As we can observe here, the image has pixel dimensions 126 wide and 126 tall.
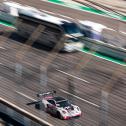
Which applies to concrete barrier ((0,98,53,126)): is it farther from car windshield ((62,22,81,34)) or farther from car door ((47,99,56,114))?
car windshield ((62,22,81,34))

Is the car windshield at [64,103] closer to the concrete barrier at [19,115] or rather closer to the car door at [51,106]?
the car door at [51,106]

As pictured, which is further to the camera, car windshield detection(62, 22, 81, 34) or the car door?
car windshield detection(62, 22, 81, 34)

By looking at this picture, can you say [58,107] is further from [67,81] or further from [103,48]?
[103,48]

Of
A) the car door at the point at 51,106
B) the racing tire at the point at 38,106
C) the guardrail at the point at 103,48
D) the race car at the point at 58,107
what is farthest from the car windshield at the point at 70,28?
the racing tire at the point at 38,106

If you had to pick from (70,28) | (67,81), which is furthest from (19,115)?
(70,28)

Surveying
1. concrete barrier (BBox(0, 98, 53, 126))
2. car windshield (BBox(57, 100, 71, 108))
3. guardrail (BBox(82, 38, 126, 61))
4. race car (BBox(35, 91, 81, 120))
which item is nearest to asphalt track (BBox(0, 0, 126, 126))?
race car (BBox(35, 91, 81, 120))
